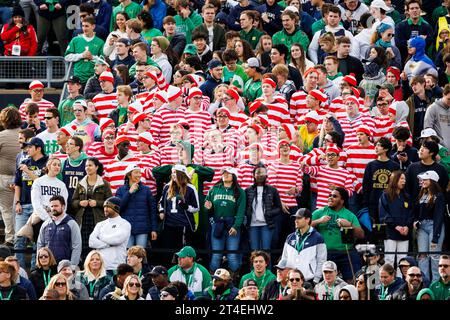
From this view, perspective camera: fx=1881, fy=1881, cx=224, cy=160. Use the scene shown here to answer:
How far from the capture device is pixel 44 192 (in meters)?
25.3

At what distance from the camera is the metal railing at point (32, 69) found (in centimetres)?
3100

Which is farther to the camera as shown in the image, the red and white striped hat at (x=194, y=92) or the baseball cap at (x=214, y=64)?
the baseball cap at (x=214, y=64)

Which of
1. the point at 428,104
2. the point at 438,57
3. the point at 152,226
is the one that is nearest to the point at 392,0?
the point at 438,57

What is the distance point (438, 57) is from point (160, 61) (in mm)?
4522

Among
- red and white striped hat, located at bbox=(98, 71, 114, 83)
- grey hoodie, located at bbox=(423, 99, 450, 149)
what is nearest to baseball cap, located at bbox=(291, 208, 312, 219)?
grey hoodie, located at bbox=(423, 99, 450, 149)

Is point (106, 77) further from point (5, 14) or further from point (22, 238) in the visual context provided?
point (5, 14)

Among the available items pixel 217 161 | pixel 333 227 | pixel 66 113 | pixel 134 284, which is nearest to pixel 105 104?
pixel 66 113

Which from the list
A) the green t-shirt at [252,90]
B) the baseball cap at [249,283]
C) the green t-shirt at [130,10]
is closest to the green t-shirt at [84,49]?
the green t-shirt at [130,10]

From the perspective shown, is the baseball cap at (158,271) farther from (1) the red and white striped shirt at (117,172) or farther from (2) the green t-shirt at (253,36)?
(2) the green t-shirt at (253,36)

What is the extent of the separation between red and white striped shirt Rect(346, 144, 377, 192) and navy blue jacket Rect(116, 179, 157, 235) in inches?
116

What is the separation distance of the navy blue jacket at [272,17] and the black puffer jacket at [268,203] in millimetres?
6214

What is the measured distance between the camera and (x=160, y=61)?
29.3 m

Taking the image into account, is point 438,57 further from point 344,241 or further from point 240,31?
point 344,241

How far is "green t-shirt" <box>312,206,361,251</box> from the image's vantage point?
Result: 980 inches
